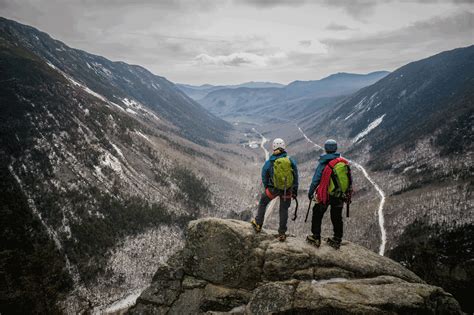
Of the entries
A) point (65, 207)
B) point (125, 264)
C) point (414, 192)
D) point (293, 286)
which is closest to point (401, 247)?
point (414, 192)

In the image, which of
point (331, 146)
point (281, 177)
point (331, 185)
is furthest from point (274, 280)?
A: point (331, 146)

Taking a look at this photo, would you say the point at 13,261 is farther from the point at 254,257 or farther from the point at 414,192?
the point at 414,192

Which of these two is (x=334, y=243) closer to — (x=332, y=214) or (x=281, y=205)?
(x=332, y=214)

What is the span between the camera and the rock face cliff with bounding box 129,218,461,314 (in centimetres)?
1761

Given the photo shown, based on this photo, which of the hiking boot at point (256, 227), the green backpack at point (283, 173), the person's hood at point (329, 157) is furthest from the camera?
the hiking boot at point (256, 227)

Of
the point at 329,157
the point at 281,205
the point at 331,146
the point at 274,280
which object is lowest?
the point at 274,280

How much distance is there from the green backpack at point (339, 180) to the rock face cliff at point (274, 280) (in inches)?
167

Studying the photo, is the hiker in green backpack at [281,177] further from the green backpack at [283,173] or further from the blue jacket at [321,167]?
the blue jacket at [321,167]

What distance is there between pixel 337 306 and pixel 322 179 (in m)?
7.69

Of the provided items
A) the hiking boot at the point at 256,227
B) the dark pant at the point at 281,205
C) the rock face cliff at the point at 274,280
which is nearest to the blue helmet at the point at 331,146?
the dark pant at the point at 281,205

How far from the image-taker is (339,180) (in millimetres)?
20828

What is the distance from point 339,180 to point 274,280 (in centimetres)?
799

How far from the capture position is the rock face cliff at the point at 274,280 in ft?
57.8

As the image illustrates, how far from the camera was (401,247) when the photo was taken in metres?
122
